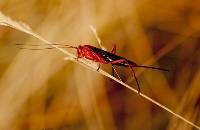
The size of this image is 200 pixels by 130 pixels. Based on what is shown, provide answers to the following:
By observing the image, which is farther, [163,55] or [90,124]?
[163,55]

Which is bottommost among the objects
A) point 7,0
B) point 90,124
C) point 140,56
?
point 90,124

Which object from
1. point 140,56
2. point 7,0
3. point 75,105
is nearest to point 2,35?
point 7,0

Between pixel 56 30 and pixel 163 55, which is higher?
pixel 56 30

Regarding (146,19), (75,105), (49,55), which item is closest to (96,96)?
(75,105)

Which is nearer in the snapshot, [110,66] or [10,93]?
[10,93]

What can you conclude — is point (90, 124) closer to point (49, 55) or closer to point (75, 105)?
point (75, 105)

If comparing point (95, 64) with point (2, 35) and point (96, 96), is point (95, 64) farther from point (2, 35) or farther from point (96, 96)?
point (2, 35)
